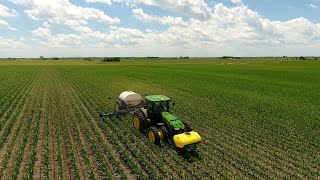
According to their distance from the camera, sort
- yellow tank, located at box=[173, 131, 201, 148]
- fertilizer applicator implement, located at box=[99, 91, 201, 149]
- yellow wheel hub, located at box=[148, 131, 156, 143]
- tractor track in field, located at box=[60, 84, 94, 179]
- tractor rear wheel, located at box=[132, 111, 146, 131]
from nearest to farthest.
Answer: tractor track in field, located at box=[60, 84, 94, 179] → yellow tank, located at box=[173, 131, 201, 148] → fertilizer applicator implement, located at box=[99, 91, 201, 149] → yellow wheel hub, located at box=[148, 131, 156, 143] → tractor rear wheel, located at box=[132, 111, 146, 131]

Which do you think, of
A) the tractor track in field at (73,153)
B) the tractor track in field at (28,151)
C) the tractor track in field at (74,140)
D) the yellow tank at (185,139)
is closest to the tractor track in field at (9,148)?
the tractor track in field at (28,151)

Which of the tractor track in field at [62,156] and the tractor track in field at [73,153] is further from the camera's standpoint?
the tractor track in field at [73,153]

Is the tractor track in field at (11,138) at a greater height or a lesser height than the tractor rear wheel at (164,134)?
lesser

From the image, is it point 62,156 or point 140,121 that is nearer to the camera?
point 62,156

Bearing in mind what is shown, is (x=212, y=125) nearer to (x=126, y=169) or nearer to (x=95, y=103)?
(x=126, y=169)

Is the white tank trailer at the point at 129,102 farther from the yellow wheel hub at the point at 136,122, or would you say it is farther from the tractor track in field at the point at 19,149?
the tractor track in field at the point at 19,149

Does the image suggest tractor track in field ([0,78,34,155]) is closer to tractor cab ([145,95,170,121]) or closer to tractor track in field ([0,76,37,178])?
tractor track in field ([0,76,37,178])

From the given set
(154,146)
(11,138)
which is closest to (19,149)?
(11,138)

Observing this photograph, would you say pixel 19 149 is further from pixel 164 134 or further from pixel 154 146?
pixel 164 134

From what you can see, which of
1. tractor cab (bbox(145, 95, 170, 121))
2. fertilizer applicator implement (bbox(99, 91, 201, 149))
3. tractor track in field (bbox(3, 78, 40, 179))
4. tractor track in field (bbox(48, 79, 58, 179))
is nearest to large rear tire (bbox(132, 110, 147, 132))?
fertilizer applicator implement (bbox(99, 91, 201, 149))

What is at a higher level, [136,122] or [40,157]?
[136,122]

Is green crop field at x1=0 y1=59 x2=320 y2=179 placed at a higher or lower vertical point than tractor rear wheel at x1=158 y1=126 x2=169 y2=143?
lower

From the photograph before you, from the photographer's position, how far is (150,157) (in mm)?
11391

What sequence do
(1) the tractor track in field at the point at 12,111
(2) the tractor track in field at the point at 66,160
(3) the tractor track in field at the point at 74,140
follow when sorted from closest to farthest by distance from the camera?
(2) the tractor track in field at the point at 66,160 → (3) the tractor track in field at the point at 74,140 → (1) the tractor track in field at the point at 12,111
